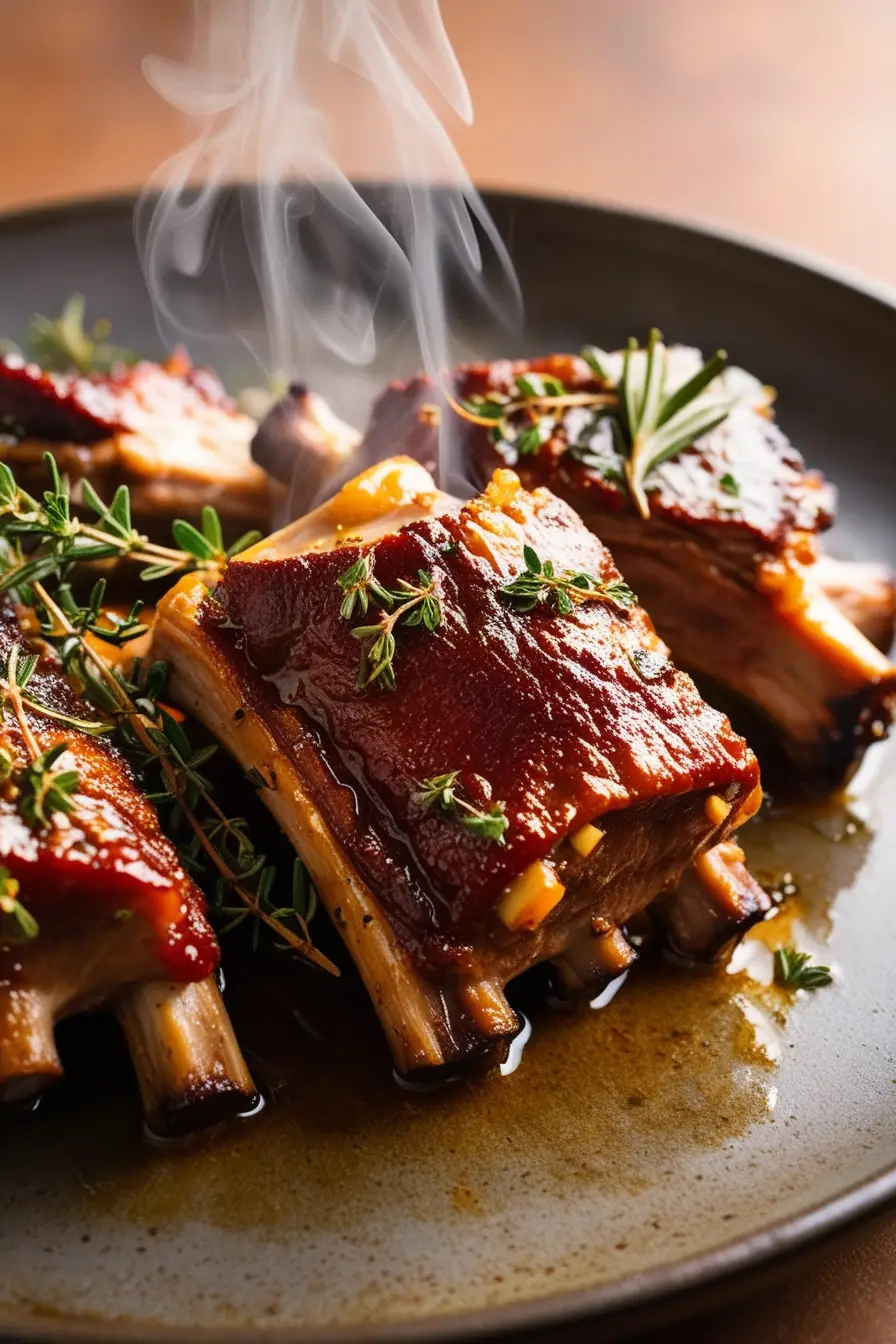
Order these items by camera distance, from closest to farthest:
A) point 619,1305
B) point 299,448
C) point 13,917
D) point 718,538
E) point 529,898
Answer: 1. point 619,1305
2. point 13,917
3. point 529,898
4. point 718,538
5. point 299,448

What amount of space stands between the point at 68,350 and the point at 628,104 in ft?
10.7

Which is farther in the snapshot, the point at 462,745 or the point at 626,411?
the point at 626,411

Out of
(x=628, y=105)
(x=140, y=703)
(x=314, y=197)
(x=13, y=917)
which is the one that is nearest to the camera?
(x=13, y=917)

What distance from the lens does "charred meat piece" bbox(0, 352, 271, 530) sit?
3.19 meters

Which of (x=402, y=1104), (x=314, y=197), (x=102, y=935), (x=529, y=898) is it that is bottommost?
(x=402, y=1104)

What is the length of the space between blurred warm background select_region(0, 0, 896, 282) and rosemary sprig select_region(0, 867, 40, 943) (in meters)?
3.69

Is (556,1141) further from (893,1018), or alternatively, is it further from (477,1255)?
(893,1018)

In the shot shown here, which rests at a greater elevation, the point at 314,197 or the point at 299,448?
the point at 314,197

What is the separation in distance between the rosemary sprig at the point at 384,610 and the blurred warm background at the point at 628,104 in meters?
3.22

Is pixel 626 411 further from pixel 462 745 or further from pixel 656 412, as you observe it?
pixel 462 745

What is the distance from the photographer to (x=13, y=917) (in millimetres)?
1994

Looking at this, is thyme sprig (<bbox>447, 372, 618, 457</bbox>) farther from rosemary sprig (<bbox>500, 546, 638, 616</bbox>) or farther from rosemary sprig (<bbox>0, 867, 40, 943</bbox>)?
rosemary sprig (<bbox>0, 867, 40, 943</bbox>)

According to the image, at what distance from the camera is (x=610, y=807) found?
7.17 ft

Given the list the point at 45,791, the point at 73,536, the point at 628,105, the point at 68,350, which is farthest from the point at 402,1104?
the point at 628,105
